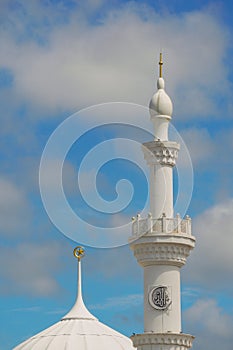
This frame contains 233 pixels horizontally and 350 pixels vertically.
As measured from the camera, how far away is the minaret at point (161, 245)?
246 feet

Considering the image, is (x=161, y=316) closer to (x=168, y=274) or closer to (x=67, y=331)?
(x=168, y=274)

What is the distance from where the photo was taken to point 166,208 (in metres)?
77.4

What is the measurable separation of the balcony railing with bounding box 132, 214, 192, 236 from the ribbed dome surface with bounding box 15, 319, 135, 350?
17.5m

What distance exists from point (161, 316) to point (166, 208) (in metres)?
6.92

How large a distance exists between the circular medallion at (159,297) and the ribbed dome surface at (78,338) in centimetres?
1725

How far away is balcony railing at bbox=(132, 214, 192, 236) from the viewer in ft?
252

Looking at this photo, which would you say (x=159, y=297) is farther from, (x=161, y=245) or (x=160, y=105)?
(x=160, y=105)

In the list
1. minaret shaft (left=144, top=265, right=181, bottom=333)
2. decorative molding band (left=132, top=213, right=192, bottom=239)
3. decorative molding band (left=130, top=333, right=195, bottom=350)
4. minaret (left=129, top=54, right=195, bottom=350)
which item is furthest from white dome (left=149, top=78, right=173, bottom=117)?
decorative molding band (left=130, top=333, right=195, bottom=350)

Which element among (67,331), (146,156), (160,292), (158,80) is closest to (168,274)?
(160,292)

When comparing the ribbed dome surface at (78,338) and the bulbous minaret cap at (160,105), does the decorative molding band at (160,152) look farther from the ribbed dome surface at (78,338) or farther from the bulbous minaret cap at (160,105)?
the ribbed dome surface at (78,338)

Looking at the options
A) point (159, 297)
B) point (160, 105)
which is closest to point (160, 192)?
point (160, 105)

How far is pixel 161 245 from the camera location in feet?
250

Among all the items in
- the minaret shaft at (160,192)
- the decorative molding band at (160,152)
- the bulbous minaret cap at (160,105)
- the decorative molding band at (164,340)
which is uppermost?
the bulbous minaret cap at (160,105)

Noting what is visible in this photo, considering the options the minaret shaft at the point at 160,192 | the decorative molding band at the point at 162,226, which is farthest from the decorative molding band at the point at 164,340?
the minaret shaft at the point at 160,192
